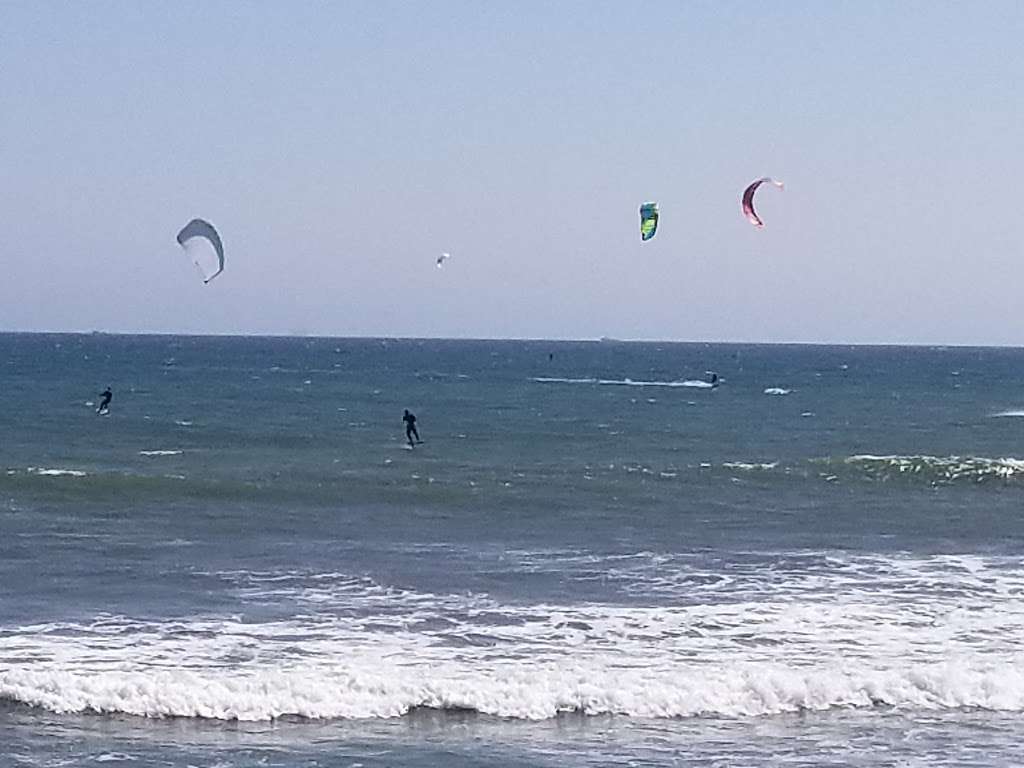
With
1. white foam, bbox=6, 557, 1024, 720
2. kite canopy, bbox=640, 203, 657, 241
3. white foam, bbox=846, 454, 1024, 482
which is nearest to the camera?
white foam, bbox=6, 557, 1024, 720

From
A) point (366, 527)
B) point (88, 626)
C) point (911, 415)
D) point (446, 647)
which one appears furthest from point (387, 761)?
point (911, 415)

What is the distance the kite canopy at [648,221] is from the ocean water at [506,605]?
5.16 meters

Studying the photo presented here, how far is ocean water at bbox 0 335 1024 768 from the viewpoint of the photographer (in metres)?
13.9

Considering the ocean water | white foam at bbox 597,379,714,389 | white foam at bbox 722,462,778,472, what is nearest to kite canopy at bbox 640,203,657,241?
the ocean water

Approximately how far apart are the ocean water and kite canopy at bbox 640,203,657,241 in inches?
203

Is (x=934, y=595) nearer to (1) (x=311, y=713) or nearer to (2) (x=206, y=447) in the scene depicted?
(1) (x=311, y=713)

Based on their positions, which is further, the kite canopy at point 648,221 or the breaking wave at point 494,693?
the kite canopy at point 648,221

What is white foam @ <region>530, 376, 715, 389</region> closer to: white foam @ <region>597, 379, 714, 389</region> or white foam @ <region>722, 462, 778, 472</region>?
white foam @ <region>597, 379, 714, 389</region>

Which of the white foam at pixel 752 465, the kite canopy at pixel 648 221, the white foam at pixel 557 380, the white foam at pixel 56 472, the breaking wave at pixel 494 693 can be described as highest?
the kite canopy at pixel 648 221

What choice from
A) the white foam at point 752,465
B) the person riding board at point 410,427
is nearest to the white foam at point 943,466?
the white foam at point 752,465

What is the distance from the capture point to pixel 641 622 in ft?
61.2

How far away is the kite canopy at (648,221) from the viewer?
92.0 ft

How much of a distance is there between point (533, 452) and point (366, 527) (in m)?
17.7

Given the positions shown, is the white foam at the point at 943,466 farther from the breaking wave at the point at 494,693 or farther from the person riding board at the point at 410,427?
the breaking wave at the point at 494,693
